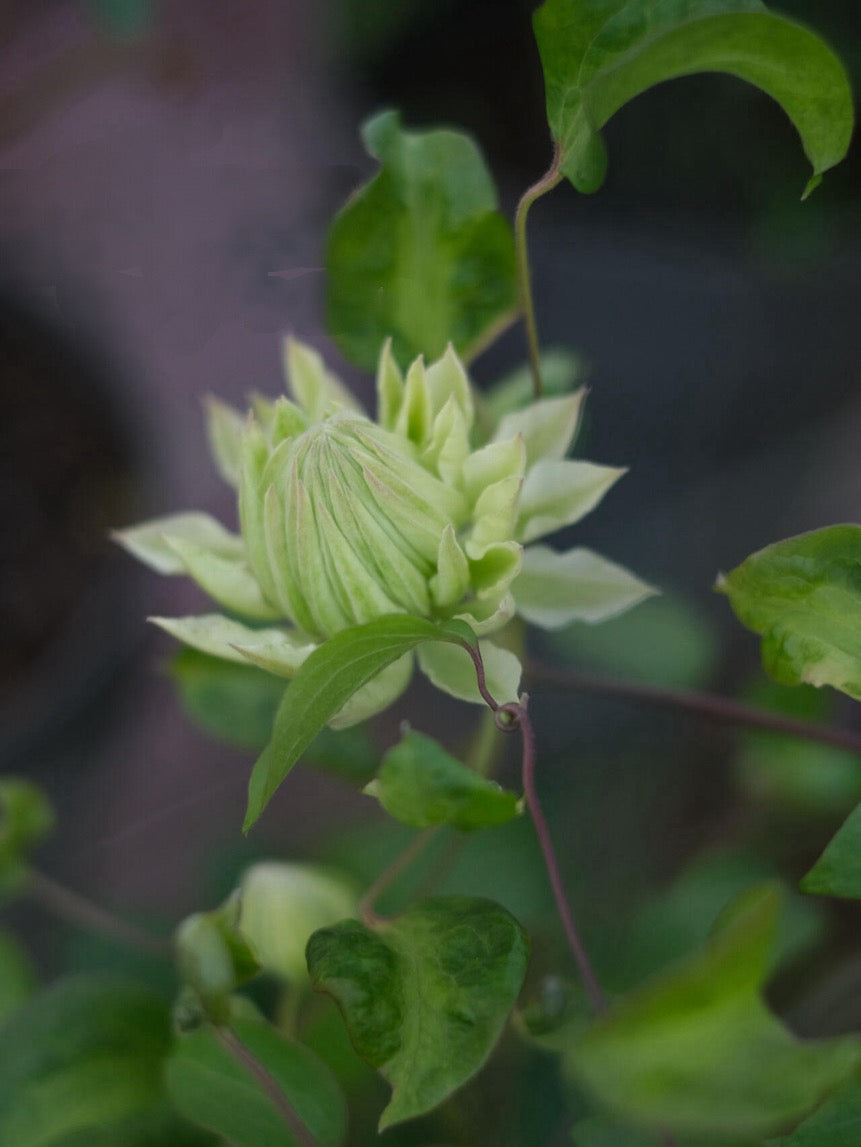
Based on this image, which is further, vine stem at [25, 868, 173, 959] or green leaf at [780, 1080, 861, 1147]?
vine stem at [25, 868, 173, 959]

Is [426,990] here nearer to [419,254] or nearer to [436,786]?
[436,786]

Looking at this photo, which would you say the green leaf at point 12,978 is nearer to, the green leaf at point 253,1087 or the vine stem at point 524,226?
the green leaf at point 253,1087

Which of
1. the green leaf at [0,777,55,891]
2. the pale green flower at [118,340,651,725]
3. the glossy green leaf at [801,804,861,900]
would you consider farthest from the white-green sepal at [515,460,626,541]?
the green leaf at [0,777,55,891]

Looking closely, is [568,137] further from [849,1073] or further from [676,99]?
[676,99]

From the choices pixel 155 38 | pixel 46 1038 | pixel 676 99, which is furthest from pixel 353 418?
pixel 155 38

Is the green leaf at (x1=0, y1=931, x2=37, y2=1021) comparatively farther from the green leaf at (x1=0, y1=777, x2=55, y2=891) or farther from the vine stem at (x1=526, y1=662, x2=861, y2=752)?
the vine stem at (x1=526, y1=662, x2=861, y2=752)

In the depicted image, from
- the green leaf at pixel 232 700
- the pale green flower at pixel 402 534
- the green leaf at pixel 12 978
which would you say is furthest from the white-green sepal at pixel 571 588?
the green leaf at pixel 12 978
